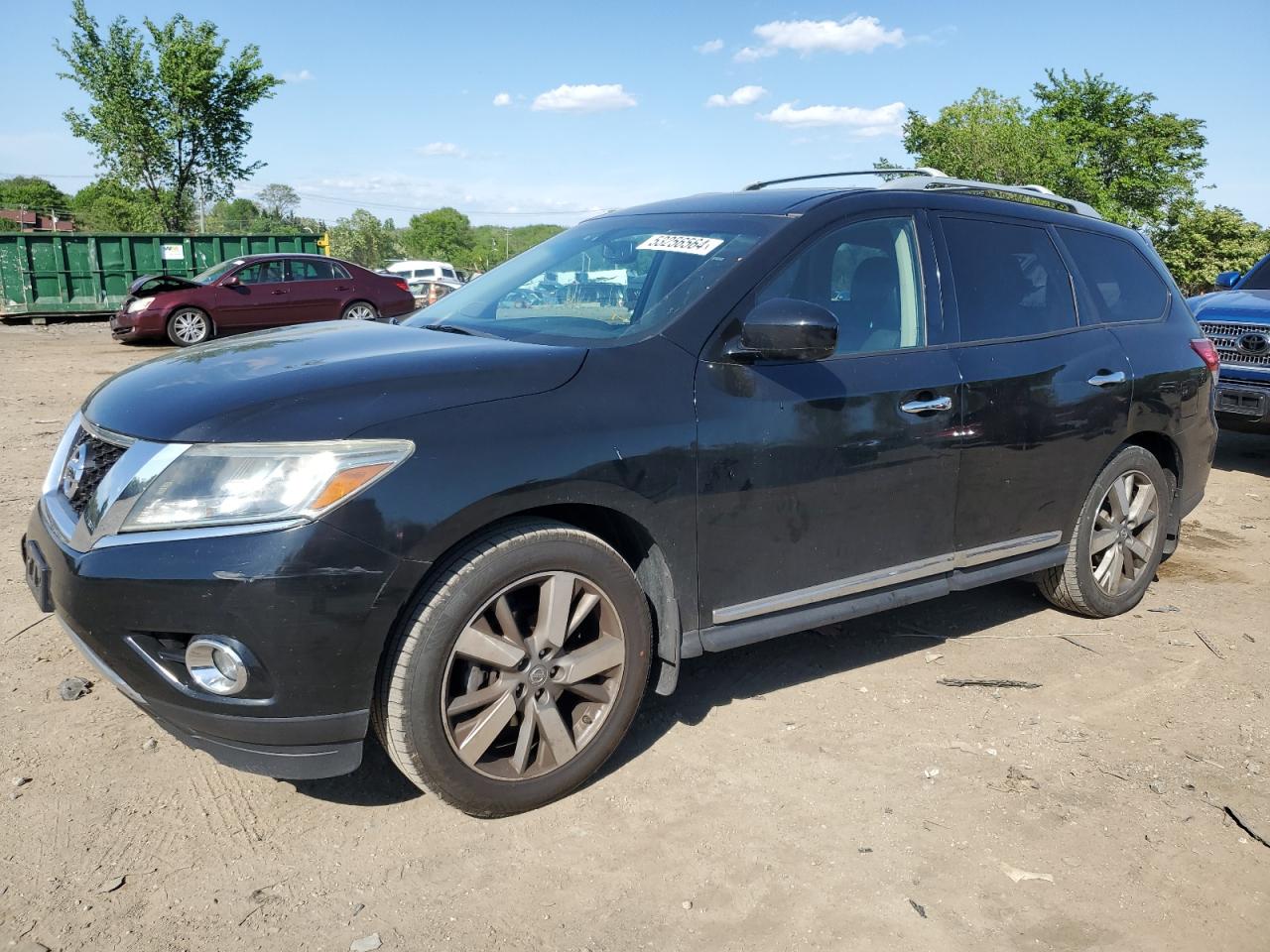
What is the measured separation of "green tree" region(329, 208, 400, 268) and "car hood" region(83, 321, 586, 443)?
9374cm

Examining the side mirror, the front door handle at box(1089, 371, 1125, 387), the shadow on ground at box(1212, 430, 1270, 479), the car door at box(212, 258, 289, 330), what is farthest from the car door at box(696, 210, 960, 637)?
the car door at box(212, 258, 289, 330)

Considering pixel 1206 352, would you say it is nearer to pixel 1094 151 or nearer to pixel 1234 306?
pixel 1234 306

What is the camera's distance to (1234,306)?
26.1ft

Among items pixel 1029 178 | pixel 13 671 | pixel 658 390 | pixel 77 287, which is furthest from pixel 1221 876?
pixel 1029 178

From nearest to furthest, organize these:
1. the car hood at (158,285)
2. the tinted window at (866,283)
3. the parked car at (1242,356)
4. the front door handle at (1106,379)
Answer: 1. the tinted window at (866,283)
2. the front door handle at (1106,379)
3. the parked car at (1242,356)
4. the car hood at (158,285)

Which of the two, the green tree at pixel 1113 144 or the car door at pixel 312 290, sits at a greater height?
the green tree at pixel 1113 144

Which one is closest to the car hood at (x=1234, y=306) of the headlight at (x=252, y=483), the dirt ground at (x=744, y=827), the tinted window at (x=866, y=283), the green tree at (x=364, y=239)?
the dirt ground at (x=744, y=827)

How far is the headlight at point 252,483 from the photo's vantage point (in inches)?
92.4

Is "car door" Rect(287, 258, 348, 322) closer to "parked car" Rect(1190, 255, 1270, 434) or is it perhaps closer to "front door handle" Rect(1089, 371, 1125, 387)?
"parked car" Rect(1190, 255, 1270, 434)

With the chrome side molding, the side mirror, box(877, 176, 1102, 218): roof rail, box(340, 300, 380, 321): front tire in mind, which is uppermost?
box(877, 176, 1102, 218): roof rail

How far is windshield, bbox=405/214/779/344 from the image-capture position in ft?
10.4

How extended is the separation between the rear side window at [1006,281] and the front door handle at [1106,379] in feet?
0.79

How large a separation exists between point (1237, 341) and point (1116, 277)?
161 inches

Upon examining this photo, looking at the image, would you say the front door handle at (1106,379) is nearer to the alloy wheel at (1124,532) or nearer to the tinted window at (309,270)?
the alloy wheel at (1124,532)
